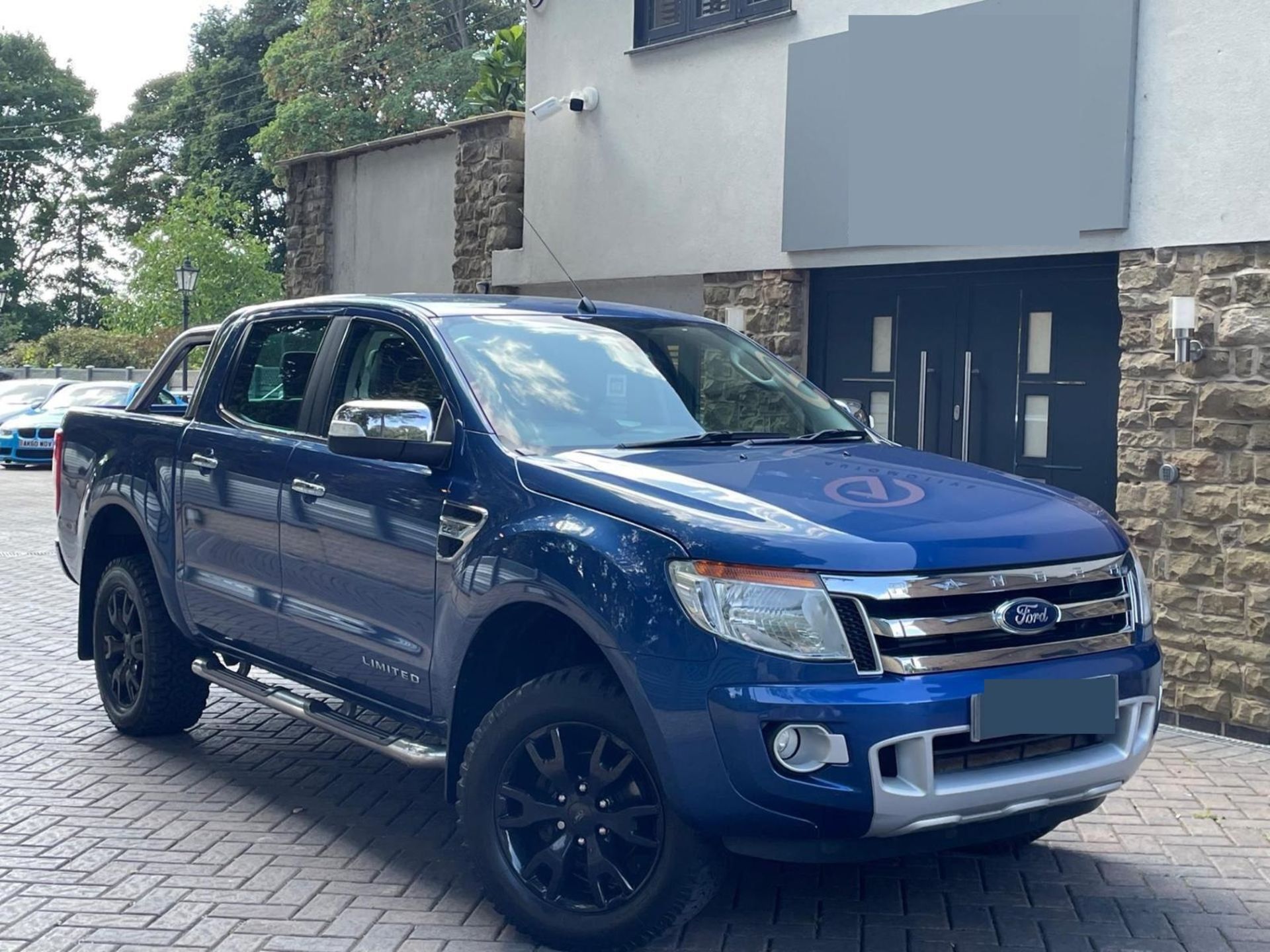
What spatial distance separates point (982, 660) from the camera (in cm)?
403

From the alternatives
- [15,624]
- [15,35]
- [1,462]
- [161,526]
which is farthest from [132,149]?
[161,526]

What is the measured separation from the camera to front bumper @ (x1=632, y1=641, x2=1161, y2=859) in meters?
3.82

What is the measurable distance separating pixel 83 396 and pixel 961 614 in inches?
956

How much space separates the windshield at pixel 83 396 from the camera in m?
25.0

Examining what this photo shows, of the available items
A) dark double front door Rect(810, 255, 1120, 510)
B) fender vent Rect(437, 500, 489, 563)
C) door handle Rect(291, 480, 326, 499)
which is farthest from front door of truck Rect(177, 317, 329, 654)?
dark double front door Rect(810, 255, 1120, 510)

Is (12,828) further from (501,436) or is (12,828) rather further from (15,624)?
(15,624)

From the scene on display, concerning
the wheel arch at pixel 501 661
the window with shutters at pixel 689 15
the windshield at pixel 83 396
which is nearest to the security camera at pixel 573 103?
the window with shutters at pixel 689 15

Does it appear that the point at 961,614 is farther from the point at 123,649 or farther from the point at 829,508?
the point at 123,649

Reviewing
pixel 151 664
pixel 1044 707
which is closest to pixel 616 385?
pixel 1044 707

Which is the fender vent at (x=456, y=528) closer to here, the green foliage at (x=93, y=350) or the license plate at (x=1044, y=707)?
→ the license plate at (x=1044, y=707)

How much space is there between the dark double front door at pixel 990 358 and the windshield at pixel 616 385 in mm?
3602

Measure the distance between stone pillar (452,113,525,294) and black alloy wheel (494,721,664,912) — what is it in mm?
10018

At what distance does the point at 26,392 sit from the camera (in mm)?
29219

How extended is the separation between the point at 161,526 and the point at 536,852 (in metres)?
2.72
